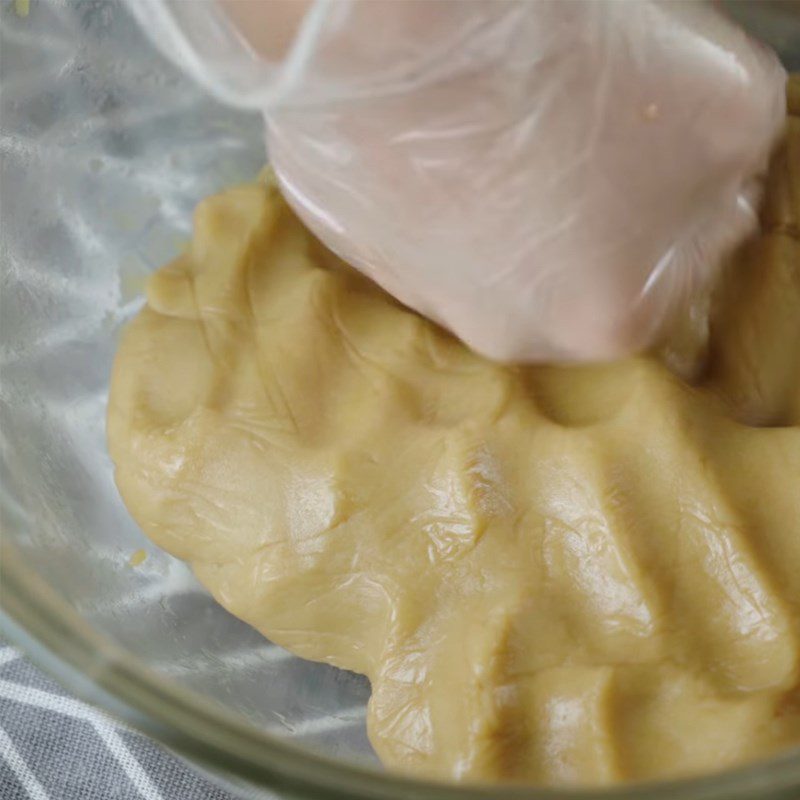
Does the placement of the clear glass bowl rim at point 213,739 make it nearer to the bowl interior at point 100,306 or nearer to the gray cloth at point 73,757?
the bowl interior at point 100,306

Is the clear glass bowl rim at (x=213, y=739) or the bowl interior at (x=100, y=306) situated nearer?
the clear glass bowl rim at (x=213, y=739)

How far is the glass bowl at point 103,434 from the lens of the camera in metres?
0.44

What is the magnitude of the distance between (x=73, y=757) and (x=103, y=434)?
183 millimetres

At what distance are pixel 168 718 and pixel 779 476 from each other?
0.28m

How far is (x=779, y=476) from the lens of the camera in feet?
1.68

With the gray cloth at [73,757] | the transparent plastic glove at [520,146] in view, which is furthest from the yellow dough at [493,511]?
the gray cloth at [73,757]

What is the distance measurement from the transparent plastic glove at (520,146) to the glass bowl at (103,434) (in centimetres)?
17

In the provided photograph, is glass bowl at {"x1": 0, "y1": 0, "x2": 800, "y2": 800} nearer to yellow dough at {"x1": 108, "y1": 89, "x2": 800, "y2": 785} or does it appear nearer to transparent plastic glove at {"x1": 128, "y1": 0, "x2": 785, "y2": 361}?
yellow dough at {"x1": 108, "y1": 89, "x2": 800, "y2": 785}

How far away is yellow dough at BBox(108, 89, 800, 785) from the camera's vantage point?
1.60 feet

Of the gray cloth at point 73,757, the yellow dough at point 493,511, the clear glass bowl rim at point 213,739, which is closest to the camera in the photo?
the clear glass bowl rim at point 213,739

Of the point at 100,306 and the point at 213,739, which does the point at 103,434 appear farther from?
the point at 213,739

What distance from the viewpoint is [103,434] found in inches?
25.6

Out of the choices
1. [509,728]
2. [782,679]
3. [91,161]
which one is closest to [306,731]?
[509,728]

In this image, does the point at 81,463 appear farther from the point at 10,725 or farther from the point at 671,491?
the point at 671,491
